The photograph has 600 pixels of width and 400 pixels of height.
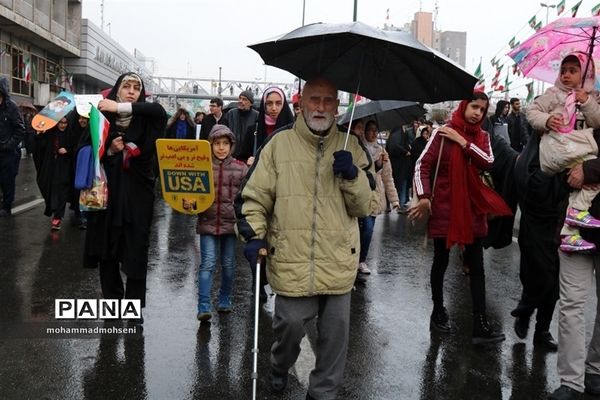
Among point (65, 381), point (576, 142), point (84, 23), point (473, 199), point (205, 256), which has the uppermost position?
point (84, 23)

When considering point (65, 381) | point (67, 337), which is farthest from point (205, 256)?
point (65, 381)

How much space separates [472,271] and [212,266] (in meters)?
2.23

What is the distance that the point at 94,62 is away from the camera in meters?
46.0

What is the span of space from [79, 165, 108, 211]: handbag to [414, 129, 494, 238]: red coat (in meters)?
2.51

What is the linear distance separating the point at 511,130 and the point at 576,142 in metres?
8.24

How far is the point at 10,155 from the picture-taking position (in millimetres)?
10414

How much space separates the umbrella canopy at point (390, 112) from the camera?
6477 millimetres

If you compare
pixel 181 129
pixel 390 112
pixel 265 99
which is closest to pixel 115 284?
pixel 265 99

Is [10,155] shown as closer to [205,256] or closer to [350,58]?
[205,256]

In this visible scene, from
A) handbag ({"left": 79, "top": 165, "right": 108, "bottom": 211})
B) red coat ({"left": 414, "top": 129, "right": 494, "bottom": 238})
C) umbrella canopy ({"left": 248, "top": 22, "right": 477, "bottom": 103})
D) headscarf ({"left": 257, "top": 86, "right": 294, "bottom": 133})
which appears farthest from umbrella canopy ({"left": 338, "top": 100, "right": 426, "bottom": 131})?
handbag ({"left": 79, "top": 165, "right": 108, "bottom": 211})

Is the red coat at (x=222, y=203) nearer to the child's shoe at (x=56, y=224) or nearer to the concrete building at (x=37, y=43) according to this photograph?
the child's shoe at (x=56, y=224)

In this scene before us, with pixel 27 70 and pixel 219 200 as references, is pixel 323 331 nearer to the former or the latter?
pixel 219 200

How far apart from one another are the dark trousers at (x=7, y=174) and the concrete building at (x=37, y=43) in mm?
20622

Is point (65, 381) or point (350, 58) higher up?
point (350, 58)
